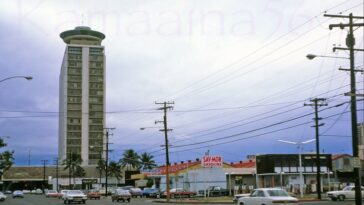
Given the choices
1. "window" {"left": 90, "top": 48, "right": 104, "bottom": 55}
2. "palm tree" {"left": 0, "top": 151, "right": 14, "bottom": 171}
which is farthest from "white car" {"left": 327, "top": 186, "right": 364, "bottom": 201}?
"window" {"left": 90, "top": 48, "right": 104, "bottom": 55}

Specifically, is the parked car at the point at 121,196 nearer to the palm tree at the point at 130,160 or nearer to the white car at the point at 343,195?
the white car at the point at 343,195

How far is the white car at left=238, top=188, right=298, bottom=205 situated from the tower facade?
139263 mm

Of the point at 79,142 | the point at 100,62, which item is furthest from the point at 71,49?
the point at 79,142

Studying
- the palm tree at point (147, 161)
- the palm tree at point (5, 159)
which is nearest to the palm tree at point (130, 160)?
the palm tree at point (147, 161)

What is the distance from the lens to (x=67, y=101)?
168 meters

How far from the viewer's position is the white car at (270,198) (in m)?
28.5

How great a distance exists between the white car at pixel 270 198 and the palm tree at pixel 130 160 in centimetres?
10266

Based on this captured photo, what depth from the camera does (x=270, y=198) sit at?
2884 cm

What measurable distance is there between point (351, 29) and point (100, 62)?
471 feet

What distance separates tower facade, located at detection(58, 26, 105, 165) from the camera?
16850 cm

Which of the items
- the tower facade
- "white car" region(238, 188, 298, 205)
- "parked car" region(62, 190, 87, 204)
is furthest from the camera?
the tower facade

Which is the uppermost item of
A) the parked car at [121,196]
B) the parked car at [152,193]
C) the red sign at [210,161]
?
the red sign at [210,161]

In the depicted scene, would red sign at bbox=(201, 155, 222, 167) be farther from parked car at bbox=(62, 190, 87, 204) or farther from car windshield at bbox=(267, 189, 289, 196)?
car windshield at bbox=(267, 189, 289, 196)

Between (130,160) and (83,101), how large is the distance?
42.7 meters
